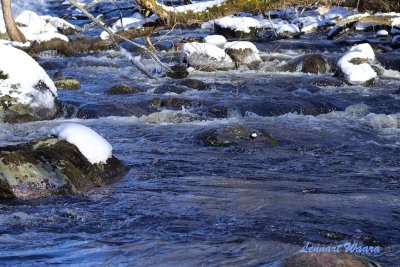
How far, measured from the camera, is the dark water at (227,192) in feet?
12.9

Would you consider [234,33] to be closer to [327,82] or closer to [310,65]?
[310,65]

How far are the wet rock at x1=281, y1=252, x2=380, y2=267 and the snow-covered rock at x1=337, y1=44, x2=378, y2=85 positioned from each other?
8144 mm

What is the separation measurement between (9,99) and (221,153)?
300cm

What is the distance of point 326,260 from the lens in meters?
3.15

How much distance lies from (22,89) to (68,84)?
7.83 feet

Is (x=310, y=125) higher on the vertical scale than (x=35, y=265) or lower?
lower

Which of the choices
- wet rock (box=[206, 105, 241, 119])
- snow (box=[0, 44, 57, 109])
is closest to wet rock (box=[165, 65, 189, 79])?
wet rock (box=[206, 105, 241, 119])

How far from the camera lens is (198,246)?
3.95m

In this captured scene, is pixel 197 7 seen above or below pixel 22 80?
above

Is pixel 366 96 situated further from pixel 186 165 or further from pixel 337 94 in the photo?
pixel 186 165

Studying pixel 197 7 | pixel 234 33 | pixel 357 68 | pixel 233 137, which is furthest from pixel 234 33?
pixel 233 137

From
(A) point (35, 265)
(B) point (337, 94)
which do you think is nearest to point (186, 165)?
(A) point (35, 265)

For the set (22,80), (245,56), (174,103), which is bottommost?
(245,56)

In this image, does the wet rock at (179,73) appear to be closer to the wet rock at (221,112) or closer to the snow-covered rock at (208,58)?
the snow-covered rock at (208,58)
